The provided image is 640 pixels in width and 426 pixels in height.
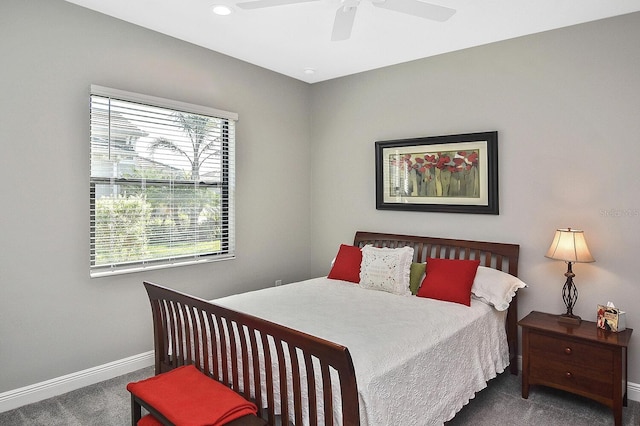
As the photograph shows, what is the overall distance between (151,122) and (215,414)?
2426 mm

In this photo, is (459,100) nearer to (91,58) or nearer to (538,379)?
(538,379)

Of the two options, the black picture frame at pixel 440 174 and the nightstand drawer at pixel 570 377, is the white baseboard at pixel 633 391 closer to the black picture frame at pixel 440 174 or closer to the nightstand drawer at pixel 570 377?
the nightstand drawer at pixel 570 377

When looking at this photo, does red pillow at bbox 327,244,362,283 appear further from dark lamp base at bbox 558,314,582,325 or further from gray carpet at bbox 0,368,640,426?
dark lamp base at bbox 558,314,582,325

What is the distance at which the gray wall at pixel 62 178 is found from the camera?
269cm

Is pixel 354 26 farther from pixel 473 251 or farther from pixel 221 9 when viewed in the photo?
pixel 473 251

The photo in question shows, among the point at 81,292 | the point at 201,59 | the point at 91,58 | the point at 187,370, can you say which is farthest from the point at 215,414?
the point at 201,59

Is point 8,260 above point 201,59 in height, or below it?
below

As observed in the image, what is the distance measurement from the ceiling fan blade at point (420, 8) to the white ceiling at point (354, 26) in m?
0.29

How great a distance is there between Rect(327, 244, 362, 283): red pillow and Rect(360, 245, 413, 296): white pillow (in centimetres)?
15

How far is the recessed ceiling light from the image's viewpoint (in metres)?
2.81

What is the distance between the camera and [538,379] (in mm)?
2922

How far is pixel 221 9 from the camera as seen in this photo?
9.38 feet

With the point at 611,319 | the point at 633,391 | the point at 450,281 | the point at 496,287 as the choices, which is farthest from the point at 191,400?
the point at 633,391

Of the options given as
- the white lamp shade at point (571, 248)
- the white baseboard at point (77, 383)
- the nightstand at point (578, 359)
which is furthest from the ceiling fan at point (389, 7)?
the white baseboard at point (77, 383)
